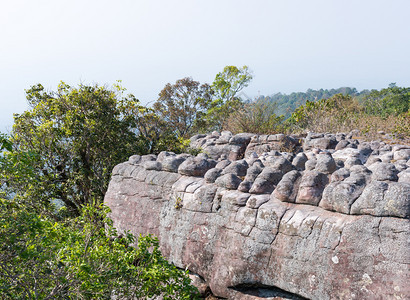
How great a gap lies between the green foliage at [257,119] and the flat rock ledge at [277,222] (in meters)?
8.12

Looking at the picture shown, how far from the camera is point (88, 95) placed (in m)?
10.9

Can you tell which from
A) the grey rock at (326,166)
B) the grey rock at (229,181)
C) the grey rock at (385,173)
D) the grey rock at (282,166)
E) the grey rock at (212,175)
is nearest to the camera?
the grey rock at (385,173)

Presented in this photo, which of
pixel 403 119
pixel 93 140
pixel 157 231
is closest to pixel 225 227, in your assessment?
pixel 157 231

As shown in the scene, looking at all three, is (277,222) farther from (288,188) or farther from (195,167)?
(195,167)

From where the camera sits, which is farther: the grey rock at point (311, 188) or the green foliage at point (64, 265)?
the grey rock at point (311, 188)

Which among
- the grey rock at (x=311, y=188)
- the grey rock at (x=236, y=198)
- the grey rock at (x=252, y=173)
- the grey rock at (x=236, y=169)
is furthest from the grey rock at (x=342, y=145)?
the grey rock at (x=236, y=198)

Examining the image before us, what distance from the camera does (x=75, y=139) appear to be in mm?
10695

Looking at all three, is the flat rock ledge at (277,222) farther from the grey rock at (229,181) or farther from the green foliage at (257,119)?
the green foliage at (257,119)

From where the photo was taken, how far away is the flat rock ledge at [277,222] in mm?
5020

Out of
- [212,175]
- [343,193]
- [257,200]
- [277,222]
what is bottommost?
[277,222]

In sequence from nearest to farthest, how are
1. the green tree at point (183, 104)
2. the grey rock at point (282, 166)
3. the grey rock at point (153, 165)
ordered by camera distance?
the grey rock at point (282, 166), the grey rock at point (153, 165), the green tree at point (183, 104)

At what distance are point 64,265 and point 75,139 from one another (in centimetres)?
637

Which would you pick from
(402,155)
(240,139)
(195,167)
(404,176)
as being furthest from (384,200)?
(240,139)

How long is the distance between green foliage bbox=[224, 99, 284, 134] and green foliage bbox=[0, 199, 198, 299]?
36.3ft
